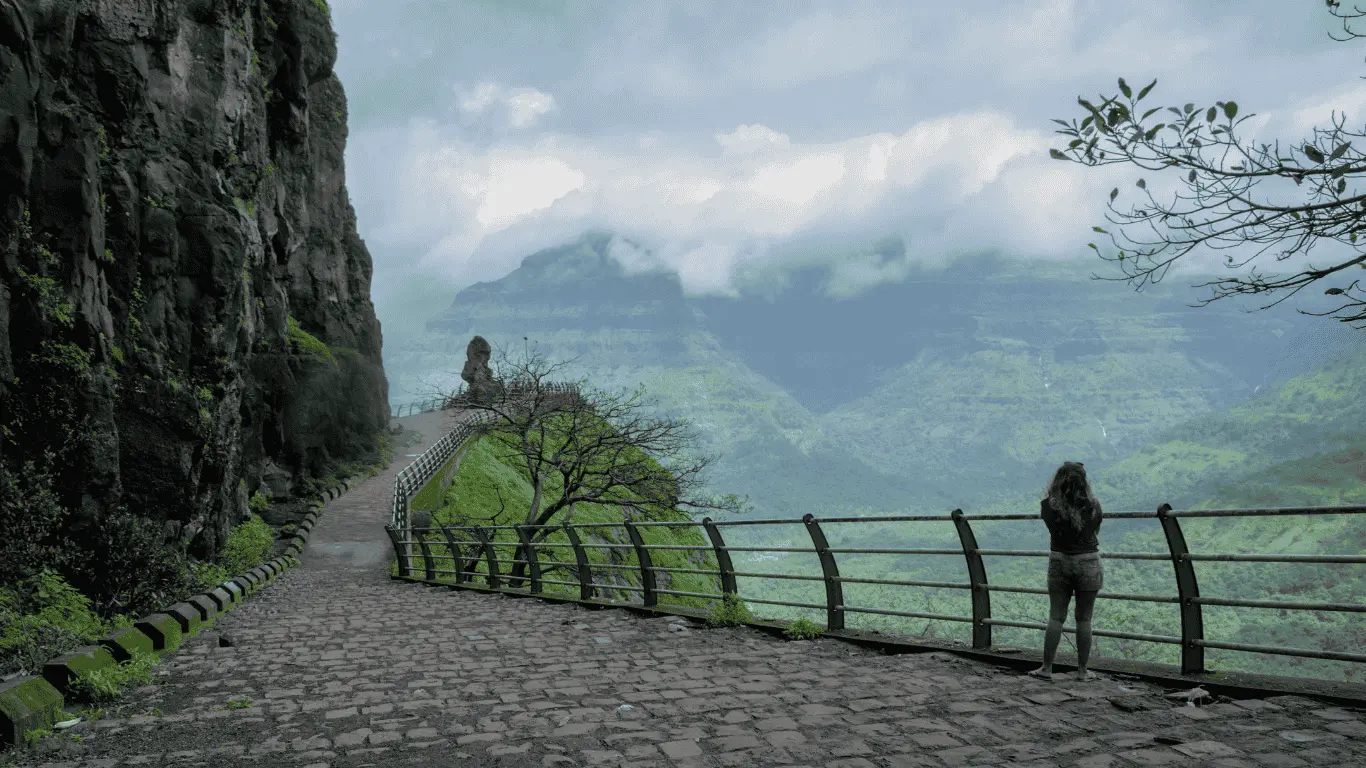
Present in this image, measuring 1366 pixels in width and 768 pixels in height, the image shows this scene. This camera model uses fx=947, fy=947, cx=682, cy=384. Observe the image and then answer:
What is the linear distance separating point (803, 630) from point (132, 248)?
42.3ft

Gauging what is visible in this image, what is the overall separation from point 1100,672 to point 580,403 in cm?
1890

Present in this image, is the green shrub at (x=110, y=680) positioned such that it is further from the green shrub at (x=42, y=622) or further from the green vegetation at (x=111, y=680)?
the green shrub at (x=42, y=622)

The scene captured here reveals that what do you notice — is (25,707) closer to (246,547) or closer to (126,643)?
(126,643)

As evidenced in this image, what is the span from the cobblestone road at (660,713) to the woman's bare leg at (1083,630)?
7.4 inches

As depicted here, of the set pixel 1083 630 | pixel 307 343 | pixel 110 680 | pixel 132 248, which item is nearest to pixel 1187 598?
pixel 1083 630

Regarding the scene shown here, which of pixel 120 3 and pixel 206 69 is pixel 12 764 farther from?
pixel 206 69

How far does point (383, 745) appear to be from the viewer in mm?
5938

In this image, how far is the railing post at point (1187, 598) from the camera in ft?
20.8

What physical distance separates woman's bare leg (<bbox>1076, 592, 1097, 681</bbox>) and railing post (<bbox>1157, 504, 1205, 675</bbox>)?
60cm

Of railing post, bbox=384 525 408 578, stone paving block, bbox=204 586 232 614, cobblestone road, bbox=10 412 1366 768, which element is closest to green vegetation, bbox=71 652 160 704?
cobblestone road, bbox=10 412 1366 768

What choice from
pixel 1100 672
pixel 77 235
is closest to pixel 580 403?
pixel 77 235

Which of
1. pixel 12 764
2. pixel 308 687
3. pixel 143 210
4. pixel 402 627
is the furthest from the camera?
pixel 143 210

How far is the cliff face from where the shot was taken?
1270cm

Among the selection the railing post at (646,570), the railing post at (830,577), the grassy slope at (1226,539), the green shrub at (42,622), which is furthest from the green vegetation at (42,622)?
the grassy slope at (1226,539)
